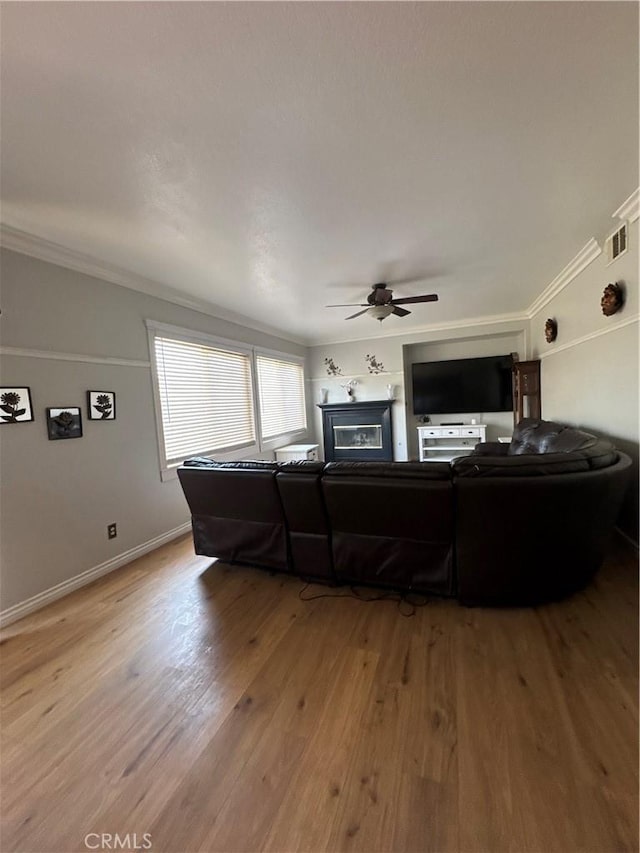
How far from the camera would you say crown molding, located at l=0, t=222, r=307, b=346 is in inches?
90.8

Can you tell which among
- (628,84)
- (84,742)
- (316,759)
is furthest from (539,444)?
(84,742)

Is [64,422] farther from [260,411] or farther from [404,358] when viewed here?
[404,358]

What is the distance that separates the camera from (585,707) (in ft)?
4.73

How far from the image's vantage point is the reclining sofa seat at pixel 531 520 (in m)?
1.92

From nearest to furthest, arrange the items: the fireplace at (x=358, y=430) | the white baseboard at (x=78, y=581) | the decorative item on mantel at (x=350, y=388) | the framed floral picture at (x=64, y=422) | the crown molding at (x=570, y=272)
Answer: the white baseboard at (x=78, y=581)
the framed floral picture at (x=64, y=422)
the crown molding at (x=570, y=272)
the fireplace at (x=358, y=430)
the decorative item on mantel at (x=350, y=388)

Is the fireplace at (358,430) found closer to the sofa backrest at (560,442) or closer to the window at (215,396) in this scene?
the window at (215,396)

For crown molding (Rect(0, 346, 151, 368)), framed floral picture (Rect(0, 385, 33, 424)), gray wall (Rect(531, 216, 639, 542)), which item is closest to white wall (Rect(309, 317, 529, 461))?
gray wall (Rect(531, 216, 639, 542))

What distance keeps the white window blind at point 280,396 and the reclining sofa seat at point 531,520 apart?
377 cm

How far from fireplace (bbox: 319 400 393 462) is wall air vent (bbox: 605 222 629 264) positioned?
377 cm

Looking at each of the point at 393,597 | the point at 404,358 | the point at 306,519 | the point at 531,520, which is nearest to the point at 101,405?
the point at 306,519

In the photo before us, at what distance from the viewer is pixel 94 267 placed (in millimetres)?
2824

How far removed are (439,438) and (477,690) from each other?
16.8ft

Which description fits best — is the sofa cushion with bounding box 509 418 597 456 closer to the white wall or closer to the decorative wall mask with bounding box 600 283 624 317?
the decorative wall mask with bounding box 600 283 624 317

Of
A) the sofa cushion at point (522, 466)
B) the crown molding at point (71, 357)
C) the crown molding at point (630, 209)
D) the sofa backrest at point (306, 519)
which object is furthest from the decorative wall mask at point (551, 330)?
the crown molding at point (71, 357)
